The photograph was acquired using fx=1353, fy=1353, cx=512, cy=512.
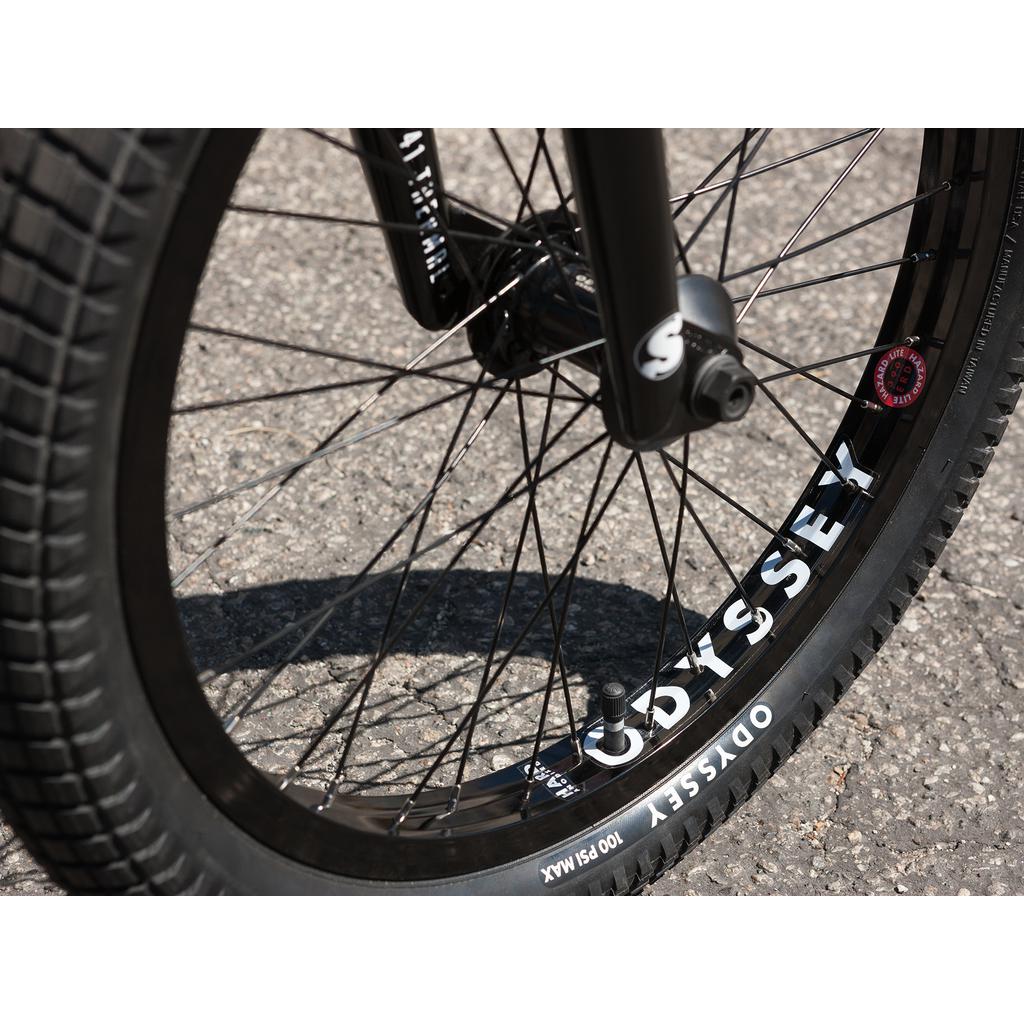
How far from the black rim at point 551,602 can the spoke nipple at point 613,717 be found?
0.09ft

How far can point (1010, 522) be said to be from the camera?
7.38 ft

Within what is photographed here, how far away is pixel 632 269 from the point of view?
1.19 meters

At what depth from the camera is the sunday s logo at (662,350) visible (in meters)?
1.25

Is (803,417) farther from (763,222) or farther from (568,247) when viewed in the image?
(568,247)

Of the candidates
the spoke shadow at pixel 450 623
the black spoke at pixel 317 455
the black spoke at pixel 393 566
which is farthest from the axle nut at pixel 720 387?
the spoke shadow at pixel 450 623

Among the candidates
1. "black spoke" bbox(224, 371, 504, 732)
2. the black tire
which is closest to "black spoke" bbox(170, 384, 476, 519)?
"black spoke" bbox(224, 371, 504, 732)

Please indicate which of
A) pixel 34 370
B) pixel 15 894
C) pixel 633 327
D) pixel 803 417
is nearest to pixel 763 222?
pixel 803 417

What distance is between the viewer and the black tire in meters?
0.89

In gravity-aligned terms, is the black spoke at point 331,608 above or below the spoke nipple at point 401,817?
above

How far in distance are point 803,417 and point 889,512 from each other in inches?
29.6

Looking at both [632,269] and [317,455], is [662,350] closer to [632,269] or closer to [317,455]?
[632,269]

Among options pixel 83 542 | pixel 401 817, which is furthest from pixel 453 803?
pixel 83 542

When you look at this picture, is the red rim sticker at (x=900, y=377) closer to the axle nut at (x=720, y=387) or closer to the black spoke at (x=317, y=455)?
the axle nut at (x=720, y=387)

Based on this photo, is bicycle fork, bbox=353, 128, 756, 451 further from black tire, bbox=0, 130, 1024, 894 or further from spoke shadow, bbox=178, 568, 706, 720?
spoke shadow, bbox=178, 568, 706, 720
